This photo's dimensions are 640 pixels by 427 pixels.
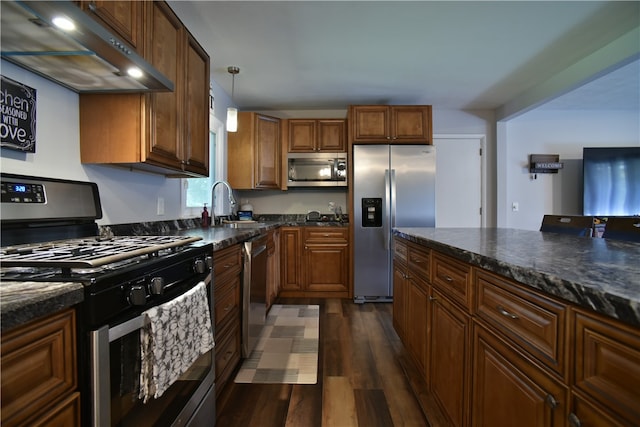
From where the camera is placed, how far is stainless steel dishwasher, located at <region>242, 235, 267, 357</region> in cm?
194

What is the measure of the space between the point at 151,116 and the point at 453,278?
1.62 meters

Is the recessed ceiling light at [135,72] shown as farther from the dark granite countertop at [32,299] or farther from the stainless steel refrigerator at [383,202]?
the stainless steel refrigerator at [383,202]

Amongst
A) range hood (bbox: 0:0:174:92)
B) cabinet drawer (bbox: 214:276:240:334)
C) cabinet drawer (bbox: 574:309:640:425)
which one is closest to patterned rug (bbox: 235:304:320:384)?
cabinet drawer (bbox: 214:276:240:334)

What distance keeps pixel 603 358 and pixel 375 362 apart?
1.64 m

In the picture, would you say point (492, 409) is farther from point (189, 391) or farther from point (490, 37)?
point (490, 37)

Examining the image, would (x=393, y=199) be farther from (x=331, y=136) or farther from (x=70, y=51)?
(x=70, y=51)

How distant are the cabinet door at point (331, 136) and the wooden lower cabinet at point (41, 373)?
340 centimetres

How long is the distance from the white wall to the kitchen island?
3.59 m

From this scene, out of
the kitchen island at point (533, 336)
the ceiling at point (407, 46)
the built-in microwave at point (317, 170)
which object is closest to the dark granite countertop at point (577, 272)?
the kitchen island at point (533, 336)

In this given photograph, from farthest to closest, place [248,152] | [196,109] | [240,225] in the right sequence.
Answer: [248,152], [240,225], [196,109]

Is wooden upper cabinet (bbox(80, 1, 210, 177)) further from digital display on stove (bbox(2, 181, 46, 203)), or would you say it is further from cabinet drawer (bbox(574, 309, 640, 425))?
cabinet drawer (bbox(574, 309, 640, 425))

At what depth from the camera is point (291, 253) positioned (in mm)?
3541

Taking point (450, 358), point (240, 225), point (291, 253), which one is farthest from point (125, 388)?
point (291, 253)

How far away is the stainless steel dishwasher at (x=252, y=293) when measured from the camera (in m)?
1.94
